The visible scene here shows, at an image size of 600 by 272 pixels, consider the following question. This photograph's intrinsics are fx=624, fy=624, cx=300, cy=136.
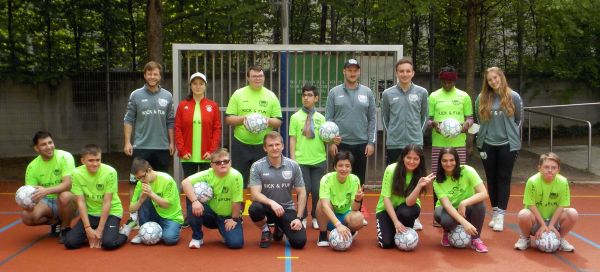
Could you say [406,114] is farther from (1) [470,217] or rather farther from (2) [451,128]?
(1) [470,217]

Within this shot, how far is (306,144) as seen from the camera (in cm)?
687

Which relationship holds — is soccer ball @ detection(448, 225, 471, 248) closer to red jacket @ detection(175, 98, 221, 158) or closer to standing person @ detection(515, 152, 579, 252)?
standing person @ detection(515, 152, 579, 252)

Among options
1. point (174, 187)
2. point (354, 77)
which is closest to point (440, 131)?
point (354, 77)

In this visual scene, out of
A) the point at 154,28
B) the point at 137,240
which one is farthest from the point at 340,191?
the point at 154,28

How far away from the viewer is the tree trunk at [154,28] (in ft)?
39.0

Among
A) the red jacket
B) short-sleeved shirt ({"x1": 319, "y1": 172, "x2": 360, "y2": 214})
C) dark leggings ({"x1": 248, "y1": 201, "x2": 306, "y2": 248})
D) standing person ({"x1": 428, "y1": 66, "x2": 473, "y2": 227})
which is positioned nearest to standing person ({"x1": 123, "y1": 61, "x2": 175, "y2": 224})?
the red jacket

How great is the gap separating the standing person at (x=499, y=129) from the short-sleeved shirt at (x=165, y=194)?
136 inches

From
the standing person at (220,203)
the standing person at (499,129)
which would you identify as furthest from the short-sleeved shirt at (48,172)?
the standing person at (499,129)

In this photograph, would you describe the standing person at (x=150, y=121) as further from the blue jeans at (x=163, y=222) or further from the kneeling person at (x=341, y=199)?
the kneeling person at (x=341, y=199)

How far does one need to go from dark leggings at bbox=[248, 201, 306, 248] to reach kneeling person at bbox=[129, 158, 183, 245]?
821 mm

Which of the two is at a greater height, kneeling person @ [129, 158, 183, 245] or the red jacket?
the red jacket

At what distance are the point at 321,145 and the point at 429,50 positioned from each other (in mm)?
10311

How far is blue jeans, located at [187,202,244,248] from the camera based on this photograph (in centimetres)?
615

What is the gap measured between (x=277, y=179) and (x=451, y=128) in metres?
2.06
